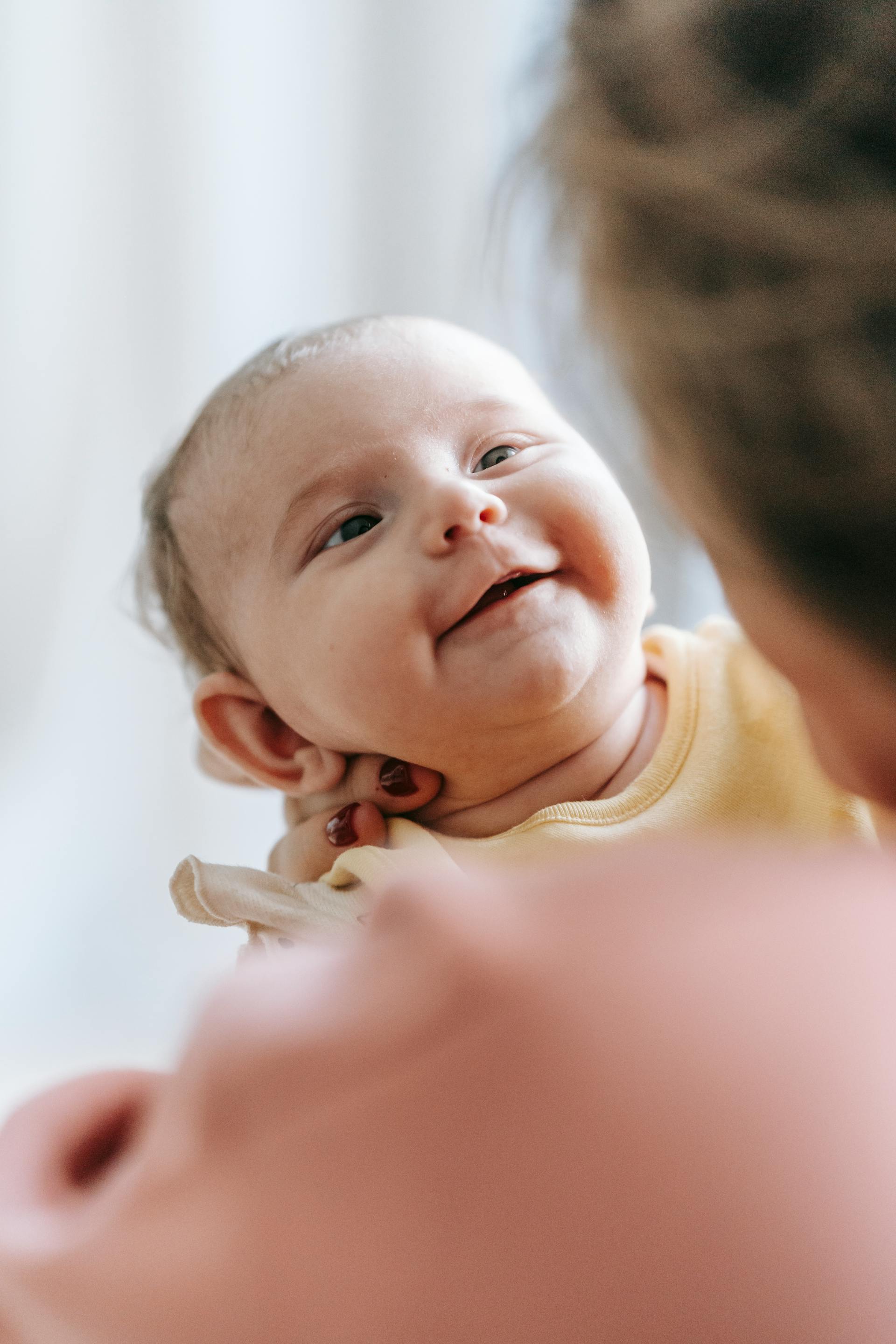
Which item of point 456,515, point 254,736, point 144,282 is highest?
point 144,282

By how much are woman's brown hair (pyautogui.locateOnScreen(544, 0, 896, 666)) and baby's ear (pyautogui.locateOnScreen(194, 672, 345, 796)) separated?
0.52 metres

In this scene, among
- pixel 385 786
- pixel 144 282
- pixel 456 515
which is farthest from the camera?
pixel 144 282

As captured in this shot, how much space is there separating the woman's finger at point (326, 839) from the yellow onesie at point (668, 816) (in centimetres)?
2

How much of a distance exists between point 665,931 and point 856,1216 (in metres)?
0.09

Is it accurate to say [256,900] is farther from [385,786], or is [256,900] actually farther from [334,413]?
[334,413]

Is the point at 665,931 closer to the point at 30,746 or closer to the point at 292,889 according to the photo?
the point at 292,889

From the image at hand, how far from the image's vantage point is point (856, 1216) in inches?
12.9

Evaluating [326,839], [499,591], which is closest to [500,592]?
[499,591]

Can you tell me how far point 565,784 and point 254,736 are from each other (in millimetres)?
238

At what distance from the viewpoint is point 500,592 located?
79 centimetres

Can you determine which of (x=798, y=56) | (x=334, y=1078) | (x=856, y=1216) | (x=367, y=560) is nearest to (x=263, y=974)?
(x=334, y=1078)

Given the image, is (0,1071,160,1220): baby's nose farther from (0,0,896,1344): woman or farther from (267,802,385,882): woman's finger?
(267,802,385,882): woman's finger

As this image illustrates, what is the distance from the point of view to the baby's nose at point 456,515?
77 centimetres

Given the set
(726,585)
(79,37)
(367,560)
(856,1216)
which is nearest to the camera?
(856,1216)
